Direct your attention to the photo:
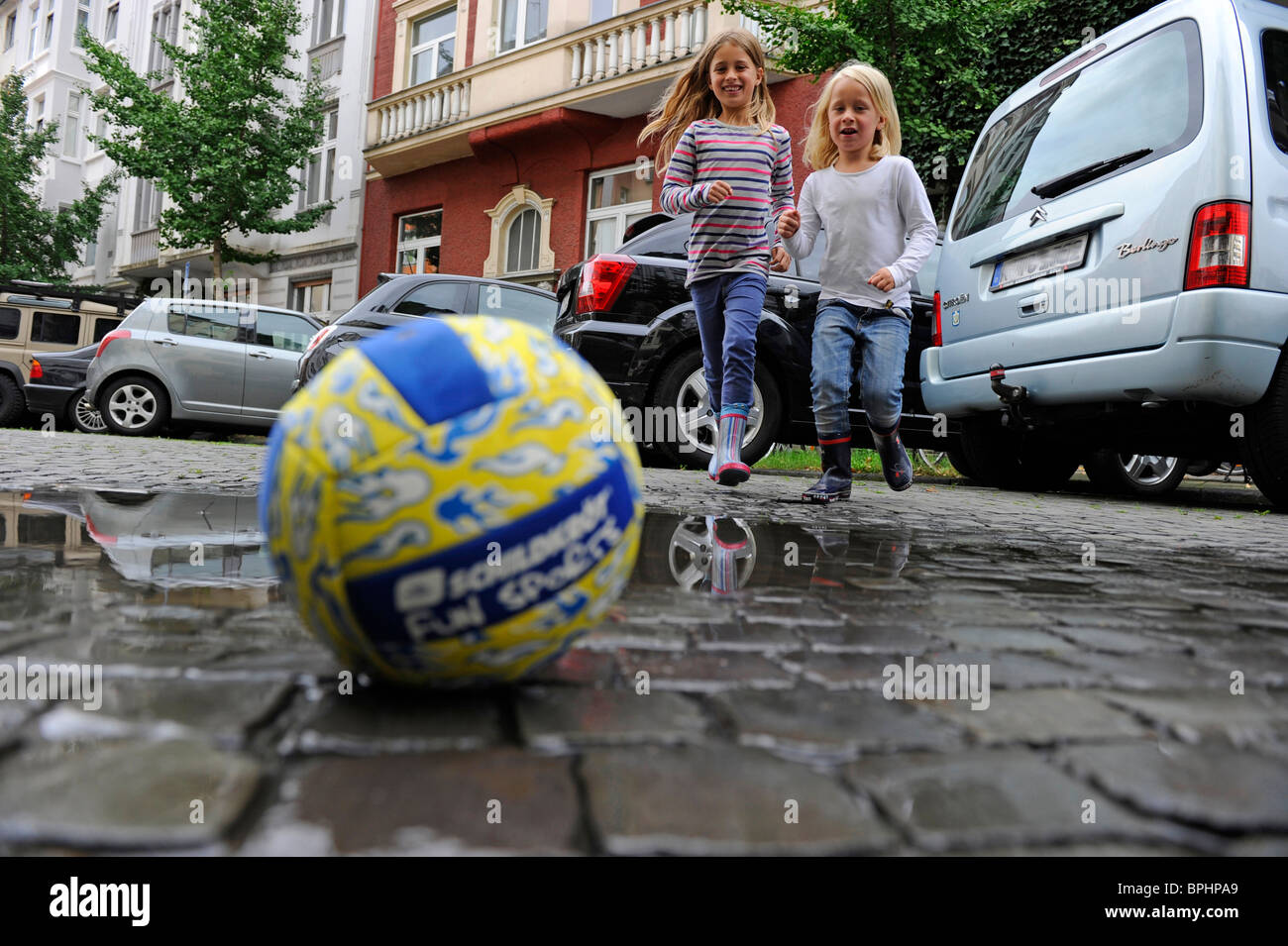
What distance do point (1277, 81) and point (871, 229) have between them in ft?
7.53

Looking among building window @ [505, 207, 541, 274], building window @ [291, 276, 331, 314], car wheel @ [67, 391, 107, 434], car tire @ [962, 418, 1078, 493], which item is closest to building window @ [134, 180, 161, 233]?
building window @ [291, 276, 331, 314]

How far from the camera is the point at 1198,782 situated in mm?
1255

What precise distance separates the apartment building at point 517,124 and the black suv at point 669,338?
716 centimetres

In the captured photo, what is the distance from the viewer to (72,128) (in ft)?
116

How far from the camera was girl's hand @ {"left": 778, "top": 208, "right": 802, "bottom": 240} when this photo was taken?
4.48m

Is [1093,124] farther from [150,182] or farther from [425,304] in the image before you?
[150,182]

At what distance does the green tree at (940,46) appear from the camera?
10.0 m

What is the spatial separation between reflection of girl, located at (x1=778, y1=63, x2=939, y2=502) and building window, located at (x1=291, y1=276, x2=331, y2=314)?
18.3 metres

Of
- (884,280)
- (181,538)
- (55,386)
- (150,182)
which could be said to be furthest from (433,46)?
(181,538)

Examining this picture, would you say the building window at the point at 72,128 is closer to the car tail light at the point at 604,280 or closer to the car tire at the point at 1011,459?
the car tail light at the point at 604,280

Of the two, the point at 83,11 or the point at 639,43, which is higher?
the point at 83,11

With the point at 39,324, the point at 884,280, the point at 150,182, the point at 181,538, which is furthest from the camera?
the point at 150,182
